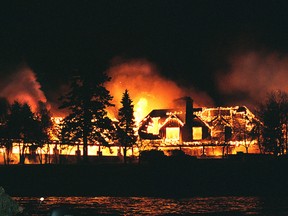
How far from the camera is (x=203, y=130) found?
88312mm

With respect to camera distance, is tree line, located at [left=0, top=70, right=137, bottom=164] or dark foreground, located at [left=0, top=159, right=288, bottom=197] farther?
tree line, located at [left=0, top=70, right=137, bottom=164]

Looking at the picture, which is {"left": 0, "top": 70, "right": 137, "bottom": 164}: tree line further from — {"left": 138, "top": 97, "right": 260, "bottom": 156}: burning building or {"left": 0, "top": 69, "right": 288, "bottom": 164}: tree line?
{"left": 138, "top": 97, "right": 260, "bottom": 156}: burning building

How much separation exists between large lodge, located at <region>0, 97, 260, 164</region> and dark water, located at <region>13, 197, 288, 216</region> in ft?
138

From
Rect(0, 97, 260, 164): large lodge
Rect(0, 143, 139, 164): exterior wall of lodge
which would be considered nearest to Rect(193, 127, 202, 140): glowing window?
Rect(0, 97, 260, 164): large lodge

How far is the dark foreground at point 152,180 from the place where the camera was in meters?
38.1

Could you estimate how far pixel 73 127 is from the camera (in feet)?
213

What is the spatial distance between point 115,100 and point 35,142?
2171 inches

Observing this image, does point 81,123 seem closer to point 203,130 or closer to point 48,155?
point 48,155

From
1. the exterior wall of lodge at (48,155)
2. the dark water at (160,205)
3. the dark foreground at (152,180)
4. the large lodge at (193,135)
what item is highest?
the large lodge at (193,135)

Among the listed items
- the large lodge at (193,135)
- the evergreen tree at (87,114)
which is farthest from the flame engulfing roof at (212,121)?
the evergreen tree at (87,114)

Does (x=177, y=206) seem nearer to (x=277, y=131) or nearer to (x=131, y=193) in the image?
(x=131, y=193)

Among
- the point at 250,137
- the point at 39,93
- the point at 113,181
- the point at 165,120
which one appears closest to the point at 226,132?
the point at 250,137

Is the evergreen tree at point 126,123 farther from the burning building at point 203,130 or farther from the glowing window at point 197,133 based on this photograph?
the glowing window at point 197,133

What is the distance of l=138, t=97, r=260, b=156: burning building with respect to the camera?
81.4 meters
